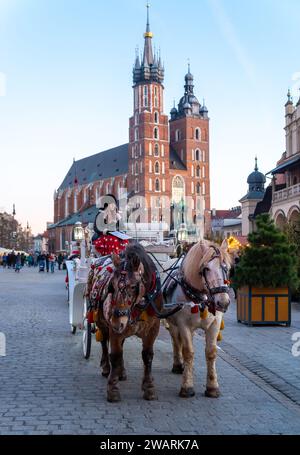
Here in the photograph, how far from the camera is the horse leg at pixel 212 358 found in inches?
255

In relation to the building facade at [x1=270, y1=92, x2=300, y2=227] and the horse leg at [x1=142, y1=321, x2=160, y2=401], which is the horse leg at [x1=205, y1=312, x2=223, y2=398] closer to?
the horse leg at [x1=142, y1=321, x2=160, y2=401]

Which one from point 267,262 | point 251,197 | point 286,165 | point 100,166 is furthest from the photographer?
point 100,166

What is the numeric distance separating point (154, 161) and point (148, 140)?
405cm

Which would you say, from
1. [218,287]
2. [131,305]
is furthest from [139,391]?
[218,287]

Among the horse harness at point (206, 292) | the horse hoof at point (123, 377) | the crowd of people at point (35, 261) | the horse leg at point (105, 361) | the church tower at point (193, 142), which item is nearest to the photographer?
the horse harness at point (206, 292)

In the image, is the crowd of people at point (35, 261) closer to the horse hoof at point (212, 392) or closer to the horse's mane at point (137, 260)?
the horse hoof at point (212, 392)

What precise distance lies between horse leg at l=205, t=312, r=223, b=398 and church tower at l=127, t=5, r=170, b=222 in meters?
92.7

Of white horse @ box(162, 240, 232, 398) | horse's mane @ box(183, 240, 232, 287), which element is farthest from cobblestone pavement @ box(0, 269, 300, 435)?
horse's mane @ box(183, 240, 232, 287)

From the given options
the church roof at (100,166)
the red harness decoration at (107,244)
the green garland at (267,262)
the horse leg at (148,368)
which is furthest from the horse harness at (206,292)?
the church roof at (100,166)

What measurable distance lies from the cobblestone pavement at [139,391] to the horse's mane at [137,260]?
1389mm

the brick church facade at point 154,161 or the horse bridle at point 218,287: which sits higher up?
the brick church facade at point 154,161

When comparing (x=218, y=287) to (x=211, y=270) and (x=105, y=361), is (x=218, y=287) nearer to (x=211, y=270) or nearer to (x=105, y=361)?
(x=211, y=270)

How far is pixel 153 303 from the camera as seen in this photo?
6.27m

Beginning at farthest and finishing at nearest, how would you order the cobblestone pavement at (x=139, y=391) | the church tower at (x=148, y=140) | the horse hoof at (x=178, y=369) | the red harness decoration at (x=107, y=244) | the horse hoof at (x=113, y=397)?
1. the church tower at (x=148, y=140)
2. the red harness decoration at (x=107, y=244)
3. the horse hoof at (x=178, y=369)
4. the horse hoof at (x=113, y=397)
5. the cobblestone pavement at (x=139, y=391)
